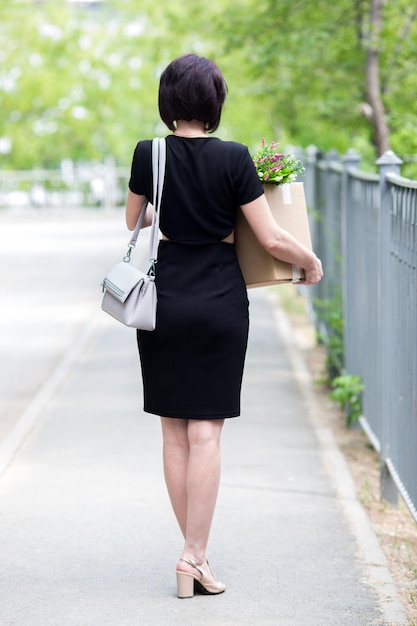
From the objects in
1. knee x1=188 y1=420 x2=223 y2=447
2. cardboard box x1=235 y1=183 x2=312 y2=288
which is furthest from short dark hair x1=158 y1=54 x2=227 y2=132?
knee x1=188 y1=420 x2=223 y2=447

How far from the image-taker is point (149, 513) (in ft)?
19.0

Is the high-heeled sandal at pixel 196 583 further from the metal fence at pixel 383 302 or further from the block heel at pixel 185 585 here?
the metal fence at pixel 383 302

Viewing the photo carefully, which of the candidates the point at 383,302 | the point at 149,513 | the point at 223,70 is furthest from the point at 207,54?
the point at 149,513

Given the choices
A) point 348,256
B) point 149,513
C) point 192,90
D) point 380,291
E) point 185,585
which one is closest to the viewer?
point 192,90

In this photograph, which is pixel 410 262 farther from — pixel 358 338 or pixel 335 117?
pixel 335 117

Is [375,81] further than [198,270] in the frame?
Yes

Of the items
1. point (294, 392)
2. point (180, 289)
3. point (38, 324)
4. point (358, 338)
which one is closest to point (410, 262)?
point (180, 289)

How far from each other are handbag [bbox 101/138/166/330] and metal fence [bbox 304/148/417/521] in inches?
48.7

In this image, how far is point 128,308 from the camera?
4.36m

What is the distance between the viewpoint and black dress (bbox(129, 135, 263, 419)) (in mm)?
4297

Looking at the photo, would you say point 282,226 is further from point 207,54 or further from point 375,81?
point 207,54

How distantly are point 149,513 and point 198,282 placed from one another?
1771 mm

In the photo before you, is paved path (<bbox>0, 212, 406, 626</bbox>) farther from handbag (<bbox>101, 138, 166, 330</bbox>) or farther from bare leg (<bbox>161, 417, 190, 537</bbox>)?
handbag (<bbox>101, 138, 166, 330</bbox>)

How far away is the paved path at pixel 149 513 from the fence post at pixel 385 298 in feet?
1.50
